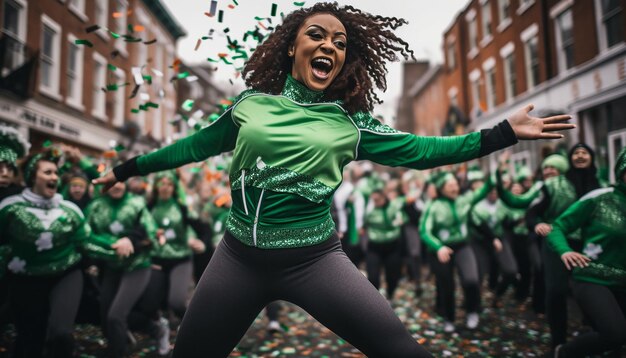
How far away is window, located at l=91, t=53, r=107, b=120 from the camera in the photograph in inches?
559

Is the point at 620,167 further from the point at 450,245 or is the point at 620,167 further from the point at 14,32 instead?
the point at 14,32

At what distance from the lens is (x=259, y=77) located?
8.54ft

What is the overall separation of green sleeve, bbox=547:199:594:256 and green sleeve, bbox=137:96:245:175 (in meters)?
2.77

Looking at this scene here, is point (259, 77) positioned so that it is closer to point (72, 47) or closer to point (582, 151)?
point (582, 151)

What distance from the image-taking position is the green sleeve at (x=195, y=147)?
239 cm

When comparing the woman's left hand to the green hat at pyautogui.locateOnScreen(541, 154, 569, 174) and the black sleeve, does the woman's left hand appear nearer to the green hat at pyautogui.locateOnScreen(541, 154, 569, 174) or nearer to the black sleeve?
the black sleeve

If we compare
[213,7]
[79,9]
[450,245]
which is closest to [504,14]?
[450,245]

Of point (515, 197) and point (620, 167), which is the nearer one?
point (620, 167)

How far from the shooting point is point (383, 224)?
24.4 ft

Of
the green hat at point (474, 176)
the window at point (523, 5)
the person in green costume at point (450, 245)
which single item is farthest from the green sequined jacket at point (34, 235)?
the window at point (523, 5)

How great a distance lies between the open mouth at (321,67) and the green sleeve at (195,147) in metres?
0.50

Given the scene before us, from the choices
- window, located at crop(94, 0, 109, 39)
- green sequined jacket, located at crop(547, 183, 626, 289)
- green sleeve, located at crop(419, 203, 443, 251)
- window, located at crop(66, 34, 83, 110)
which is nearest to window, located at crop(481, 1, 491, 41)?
green sleeve, located at crop(419, 203, 443, 251)

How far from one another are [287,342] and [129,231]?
216 cm

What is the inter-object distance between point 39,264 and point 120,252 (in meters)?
0.65
